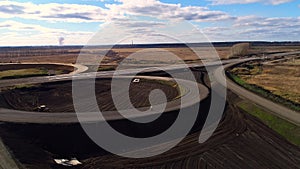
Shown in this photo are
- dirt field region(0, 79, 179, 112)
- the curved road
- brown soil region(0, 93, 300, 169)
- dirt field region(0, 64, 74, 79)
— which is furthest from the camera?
dirt field region(0, 64, 74, 79)

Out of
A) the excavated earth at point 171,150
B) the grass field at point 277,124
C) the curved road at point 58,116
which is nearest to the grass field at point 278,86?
the grass field at point 277,124

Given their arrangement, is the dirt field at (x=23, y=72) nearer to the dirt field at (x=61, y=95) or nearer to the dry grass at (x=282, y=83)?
the dirt field at (x=61, y=95)

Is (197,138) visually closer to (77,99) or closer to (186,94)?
(186,94)

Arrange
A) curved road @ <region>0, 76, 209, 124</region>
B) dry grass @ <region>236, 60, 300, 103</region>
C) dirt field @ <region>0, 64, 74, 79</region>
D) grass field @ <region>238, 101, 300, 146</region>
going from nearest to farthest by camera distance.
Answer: grass field @ <region>238, 101, 300, 146</region>
curved road @ <region>0, 76, 209, 124</region>
dry grass @ <region>236, 60, 300, 103</region>
dirt field @ <region>0, 64, 74, 79</region>

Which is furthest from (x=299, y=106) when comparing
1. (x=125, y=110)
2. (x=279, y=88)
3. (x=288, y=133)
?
(x=125, y=110)

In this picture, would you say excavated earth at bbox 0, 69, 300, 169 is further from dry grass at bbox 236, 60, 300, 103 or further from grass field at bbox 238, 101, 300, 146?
dry grass at bbox 236, 60, 300, 103

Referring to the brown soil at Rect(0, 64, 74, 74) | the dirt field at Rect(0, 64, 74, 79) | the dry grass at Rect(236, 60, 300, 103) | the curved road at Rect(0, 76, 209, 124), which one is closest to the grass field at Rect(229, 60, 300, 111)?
the dry grass at Rect(236, 60, 300, 103)
